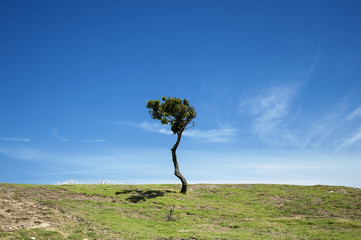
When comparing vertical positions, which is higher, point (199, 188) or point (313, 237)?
point (199, 188)

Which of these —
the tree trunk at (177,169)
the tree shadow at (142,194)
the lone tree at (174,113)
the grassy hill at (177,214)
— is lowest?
the grassy hill at (177,214)

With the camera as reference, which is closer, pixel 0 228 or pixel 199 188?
pixel 0 228

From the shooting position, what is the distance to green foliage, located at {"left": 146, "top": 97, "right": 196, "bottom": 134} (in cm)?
4103

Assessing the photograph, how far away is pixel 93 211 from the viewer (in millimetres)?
25047

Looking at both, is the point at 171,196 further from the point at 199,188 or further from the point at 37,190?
the point at 37,190

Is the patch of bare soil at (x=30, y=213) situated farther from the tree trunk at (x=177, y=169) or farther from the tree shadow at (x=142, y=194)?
the tree trunk at (x=177, y=169)

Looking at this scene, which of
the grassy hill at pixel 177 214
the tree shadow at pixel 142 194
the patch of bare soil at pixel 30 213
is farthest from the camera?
the tree shadow at pixel 142 194

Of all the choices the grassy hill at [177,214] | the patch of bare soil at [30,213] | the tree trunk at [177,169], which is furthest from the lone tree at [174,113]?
the patch of bare soil at [30,213]

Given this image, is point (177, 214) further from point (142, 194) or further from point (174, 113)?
point (174, 113)

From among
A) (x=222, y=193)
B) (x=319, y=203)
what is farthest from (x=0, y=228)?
(x=319, y=203)

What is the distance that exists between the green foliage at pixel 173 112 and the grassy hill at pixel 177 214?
10.5 metres

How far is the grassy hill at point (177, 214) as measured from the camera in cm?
1906

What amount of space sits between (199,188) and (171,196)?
33.6ft

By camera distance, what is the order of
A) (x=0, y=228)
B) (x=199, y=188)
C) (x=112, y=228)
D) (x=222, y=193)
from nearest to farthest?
(x=0, y=228), (x=112, y=228), (x=222, y=193), (x=199, y=188)
